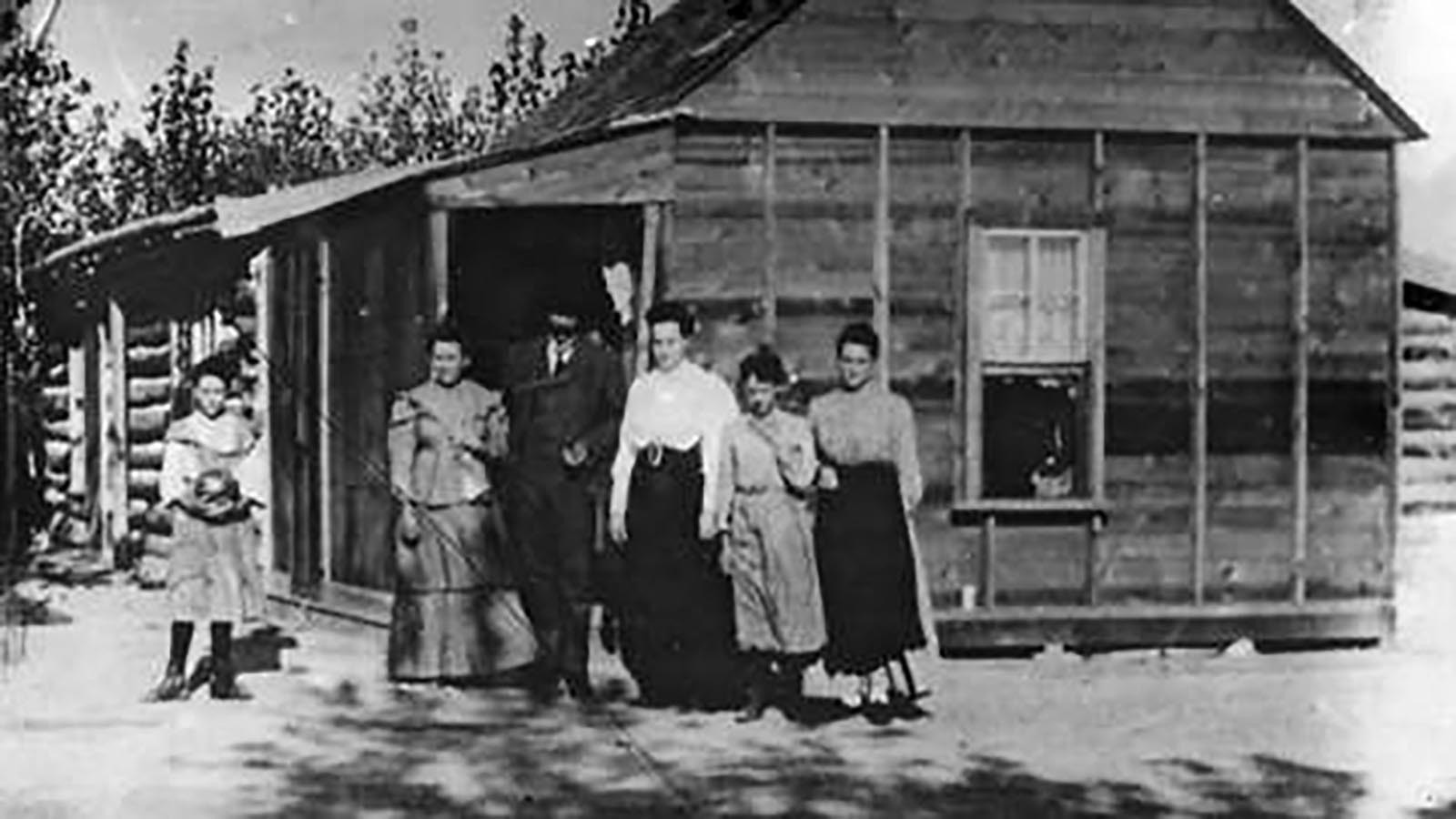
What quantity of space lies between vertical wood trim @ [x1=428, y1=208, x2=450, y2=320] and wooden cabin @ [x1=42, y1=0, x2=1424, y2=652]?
3.7 inches

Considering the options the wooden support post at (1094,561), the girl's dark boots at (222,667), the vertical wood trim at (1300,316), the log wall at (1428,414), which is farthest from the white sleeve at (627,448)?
the log wall at (1428,414)

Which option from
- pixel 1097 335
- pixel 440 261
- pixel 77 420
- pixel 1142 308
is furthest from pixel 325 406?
pixel 77 420

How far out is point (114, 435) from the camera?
13.6 m

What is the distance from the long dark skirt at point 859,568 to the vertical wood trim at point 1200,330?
200 centimetres

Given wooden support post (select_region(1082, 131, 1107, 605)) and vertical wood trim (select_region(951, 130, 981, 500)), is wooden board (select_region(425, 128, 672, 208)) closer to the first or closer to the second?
vertical wood trim (select_region(951, 130, 981, 500))

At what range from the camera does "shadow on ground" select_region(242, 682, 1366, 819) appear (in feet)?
23.1

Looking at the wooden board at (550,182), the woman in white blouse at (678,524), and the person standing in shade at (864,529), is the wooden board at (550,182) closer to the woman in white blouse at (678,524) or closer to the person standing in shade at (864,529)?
the woman in white blouse at (678,524)

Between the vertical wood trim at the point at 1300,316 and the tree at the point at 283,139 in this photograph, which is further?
the vertical wood trim at the point at 1300,316

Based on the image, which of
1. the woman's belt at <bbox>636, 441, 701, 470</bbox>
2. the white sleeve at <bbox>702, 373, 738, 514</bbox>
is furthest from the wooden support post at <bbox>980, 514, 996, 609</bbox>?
the woman's belt at <bbox>636, 441, 701, 470</bbox>

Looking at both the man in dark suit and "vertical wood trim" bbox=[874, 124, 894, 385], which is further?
"vertical wood trim" bbox=[874, 124, 894, 385]

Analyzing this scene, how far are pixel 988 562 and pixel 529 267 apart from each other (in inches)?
106

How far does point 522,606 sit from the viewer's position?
28.9 ft

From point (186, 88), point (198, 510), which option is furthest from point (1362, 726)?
Answer: point (186, 88)

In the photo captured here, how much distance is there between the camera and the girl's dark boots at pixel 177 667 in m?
8.19
